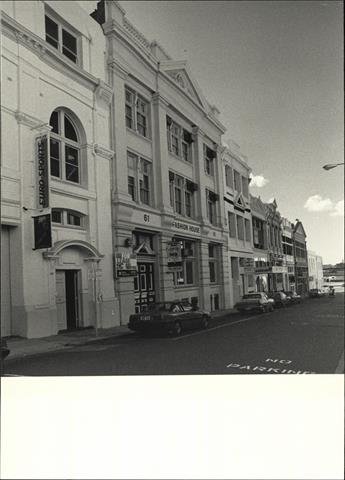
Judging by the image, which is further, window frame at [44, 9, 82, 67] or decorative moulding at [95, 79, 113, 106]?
decorative moulding at [95, 79, 113, 106]

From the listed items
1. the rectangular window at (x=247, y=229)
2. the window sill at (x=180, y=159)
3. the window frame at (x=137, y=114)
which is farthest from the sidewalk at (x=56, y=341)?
the window frame at (x=137, y=114)

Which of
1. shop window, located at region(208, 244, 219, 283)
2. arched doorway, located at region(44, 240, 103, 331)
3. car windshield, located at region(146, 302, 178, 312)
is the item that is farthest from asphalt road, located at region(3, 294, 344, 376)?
shop window, located at region(208, 244, 219, 283)

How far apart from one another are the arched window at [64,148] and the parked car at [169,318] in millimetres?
2578

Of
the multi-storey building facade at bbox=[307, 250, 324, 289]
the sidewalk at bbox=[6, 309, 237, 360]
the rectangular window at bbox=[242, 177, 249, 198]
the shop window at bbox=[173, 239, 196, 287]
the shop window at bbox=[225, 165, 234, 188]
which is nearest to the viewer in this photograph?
the sidewalk at bbox=[6, 309, 237, 360]

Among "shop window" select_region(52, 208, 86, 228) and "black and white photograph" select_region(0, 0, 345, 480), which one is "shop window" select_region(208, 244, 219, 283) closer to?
"black and white photograph" select_region(0, 0, 345, 480)

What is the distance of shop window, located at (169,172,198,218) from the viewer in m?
8.62

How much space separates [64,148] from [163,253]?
2555mm

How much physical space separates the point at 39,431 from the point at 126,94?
6.77m

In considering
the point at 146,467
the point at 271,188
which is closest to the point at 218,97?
the point at 271,188

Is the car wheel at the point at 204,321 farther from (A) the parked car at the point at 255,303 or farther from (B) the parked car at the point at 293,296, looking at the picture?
(B) the parked car at the point at 293,296

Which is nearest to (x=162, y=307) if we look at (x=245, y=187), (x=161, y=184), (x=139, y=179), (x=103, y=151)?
(x=245, y=187)

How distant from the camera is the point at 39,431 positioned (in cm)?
407

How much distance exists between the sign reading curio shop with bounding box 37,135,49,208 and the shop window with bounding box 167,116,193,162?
323cm

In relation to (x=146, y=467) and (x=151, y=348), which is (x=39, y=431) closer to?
(x=146, y=467)
